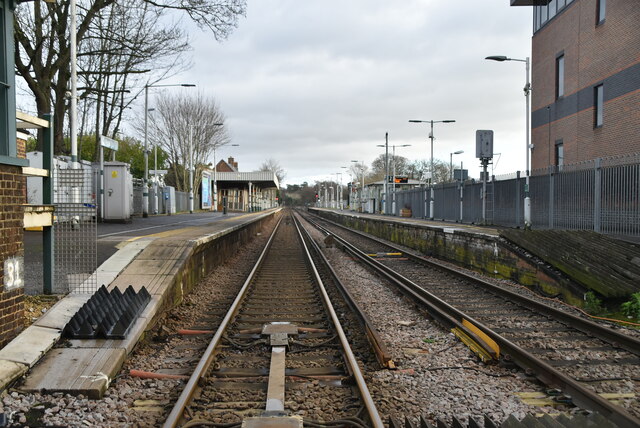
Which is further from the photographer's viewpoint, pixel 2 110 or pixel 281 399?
pixel 2 110

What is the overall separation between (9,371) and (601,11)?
80.7 feet

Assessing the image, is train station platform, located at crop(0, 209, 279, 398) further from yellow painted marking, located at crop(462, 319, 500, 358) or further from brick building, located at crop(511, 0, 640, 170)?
brick building, located at crop(511, 0, 640, 170)

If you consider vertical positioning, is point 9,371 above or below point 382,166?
below

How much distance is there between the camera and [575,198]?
→ 44.6 feet

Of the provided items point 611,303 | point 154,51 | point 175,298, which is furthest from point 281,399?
point 154,51

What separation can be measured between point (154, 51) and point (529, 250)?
50.2 ft

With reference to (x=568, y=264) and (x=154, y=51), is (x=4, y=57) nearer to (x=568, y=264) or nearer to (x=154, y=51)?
(x=568, y=264)

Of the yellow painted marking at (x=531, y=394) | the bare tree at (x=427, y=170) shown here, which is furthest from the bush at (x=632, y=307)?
the bare tree at (x=427, y=170)

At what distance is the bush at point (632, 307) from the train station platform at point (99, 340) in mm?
7119

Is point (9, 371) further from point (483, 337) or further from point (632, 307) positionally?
point (632, 307)

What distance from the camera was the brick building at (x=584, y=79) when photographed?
19438 millimetres

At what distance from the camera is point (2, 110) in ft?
18.4

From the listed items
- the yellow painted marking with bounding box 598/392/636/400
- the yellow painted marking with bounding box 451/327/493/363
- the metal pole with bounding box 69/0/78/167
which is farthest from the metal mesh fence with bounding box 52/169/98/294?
the metal pole with bounding box 69/0/78/167

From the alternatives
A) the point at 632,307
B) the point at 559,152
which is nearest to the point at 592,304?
the point at 632,307
